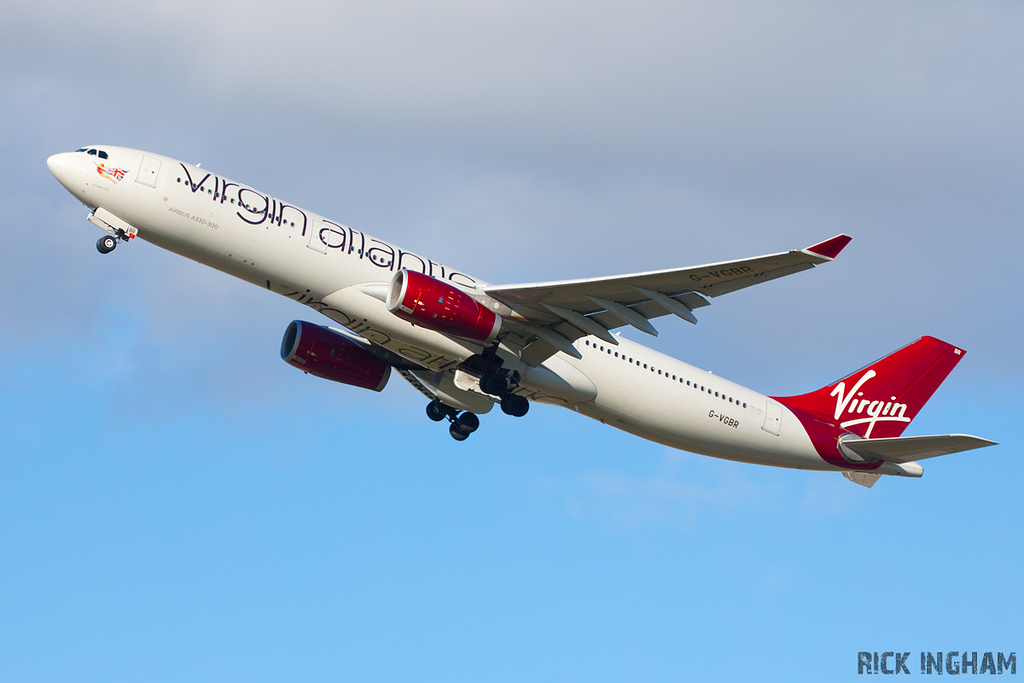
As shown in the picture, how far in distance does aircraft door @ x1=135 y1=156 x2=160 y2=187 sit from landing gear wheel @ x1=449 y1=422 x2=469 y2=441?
13.2 metres

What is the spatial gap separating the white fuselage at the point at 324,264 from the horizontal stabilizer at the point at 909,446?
20.0 ft

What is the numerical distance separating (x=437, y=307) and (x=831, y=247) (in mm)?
10519

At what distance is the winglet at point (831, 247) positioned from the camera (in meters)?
21.8

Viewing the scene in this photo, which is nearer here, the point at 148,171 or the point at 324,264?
the point at 148,171

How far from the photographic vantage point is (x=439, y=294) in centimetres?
2747

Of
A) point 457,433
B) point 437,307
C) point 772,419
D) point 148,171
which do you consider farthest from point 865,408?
point 148,171

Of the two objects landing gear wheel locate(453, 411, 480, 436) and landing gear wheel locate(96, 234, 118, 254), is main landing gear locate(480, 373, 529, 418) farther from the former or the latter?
landing gear wheel locate(96, 234, 118, 254)

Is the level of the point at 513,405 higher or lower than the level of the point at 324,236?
lower

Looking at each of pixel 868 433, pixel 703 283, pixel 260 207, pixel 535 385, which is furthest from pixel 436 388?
pixel 868 433

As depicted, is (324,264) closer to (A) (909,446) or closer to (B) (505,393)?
(B) (505,393)

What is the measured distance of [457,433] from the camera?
116ft

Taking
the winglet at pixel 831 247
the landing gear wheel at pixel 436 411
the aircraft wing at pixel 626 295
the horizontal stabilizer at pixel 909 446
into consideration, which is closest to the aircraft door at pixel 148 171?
the aircraft wing at pixel 626 295

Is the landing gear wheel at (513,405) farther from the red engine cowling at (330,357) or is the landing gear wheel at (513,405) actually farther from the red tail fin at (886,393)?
the red tail fin at (886,393)

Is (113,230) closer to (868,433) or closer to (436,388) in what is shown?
(436,388)
